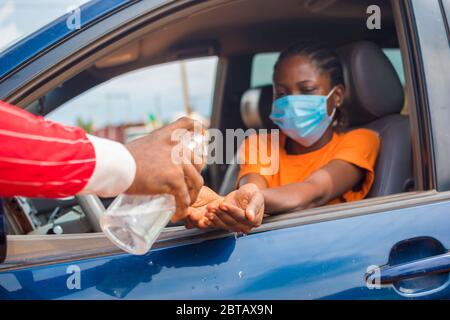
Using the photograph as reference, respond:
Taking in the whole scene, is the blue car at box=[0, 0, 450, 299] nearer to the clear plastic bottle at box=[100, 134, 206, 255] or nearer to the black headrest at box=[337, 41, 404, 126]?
the clear plastic bottle at box=[100, 134, 206, 255]

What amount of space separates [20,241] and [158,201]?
42 centimetres

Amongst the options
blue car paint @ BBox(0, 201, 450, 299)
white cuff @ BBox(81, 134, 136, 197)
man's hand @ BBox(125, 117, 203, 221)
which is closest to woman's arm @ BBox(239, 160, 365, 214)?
blue car paint @ BBox(0, 201, 450, 299)

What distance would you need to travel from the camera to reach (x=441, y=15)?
179cm

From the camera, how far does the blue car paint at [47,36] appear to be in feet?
4.68

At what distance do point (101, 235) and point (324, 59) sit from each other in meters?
1.37

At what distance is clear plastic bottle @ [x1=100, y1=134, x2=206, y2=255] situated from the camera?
4.20 feet

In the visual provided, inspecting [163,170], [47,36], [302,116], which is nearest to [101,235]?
[163,170]

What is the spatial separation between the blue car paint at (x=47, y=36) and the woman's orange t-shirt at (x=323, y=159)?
1.06 m

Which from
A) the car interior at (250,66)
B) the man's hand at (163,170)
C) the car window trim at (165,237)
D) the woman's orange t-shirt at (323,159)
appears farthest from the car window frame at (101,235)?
the woman's orange t-shirt at (323,159)

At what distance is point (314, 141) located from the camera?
237 cm

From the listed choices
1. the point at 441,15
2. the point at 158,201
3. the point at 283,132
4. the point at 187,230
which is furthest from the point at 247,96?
the point at 158,201

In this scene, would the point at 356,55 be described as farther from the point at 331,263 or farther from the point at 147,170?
the point at 147,170

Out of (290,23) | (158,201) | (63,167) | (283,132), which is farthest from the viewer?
(290,23)

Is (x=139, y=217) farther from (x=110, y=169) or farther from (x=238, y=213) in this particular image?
(x=238, y=213)
